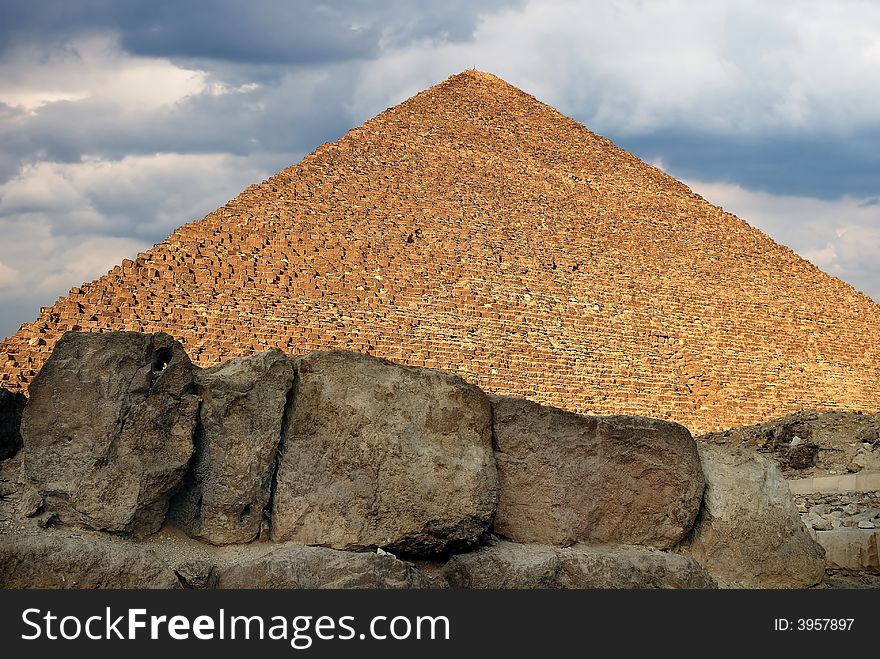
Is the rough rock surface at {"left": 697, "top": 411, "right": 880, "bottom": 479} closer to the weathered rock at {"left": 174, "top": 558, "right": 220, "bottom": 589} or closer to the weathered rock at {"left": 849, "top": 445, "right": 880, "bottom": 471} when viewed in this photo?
the weathered rock at {"left": 849, "top": 445, "right": 880, "bottom": 471}

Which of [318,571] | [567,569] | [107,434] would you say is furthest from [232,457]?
[567,569]

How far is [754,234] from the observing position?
206 ft

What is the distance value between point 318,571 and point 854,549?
4.39m

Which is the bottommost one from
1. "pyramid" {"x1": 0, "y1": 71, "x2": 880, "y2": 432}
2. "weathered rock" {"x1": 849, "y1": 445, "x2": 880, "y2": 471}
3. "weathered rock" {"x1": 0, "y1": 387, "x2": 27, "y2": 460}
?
"weathered rock" {"x1": 849, "y1": 445, "x2": 880, "y2": 471}

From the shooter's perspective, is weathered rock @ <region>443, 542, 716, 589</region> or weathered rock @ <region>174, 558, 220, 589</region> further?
weathered rock @ <region>443, 542, 716, 589</region>

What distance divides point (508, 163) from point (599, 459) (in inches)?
2241

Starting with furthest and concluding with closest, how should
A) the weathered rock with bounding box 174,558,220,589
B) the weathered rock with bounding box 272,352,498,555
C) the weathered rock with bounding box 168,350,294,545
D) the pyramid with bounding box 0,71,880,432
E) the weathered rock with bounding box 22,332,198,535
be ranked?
the pyramid with bounding box 0,71,880,432 < the weathered rock with bounding box 272,352,498,555 < the weathered rock with bounding box 168,350,294,545 < the weathered rock with bounding box 22,332,198,535 < the weathered rock with bounding box 174,558,220,589

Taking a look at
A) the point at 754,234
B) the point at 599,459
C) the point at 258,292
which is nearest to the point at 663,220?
the point at 754,234

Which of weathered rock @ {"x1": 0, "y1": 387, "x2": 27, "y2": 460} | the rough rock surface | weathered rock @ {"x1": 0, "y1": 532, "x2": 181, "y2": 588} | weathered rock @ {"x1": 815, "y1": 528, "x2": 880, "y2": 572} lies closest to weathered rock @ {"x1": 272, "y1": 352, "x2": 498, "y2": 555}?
weathered rock @ {"x1": 0, "y1": 532, "x2": 181, "y2": 588}

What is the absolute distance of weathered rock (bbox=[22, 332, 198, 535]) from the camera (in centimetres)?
431

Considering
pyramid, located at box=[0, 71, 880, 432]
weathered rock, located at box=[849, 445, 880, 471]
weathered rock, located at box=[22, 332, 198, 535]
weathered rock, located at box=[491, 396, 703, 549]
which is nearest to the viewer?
weathered rock, located at box=[22, 332, 198, 535]

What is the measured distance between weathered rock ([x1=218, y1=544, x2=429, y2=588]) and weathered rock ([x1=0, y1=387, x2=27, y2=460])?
0.94 m

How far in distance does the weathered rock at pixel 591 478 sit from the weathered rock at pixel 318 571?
0.80 metres

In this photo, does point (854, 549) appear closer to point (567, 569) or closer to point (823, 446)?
point (567, 569)
